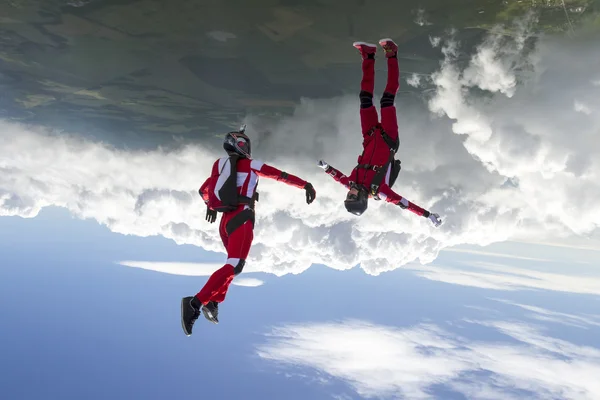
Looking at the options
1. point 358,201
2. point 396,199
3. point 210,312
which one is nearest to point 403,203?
point 396,199

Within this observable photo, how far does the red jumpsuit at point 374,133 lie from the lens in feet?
22.9

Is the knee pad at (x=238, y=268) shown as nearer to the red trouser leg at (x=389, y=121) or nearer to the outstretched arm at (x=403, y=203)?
the outstretched arm at (x=403, y=203)

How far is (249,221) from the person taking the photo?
6422mm

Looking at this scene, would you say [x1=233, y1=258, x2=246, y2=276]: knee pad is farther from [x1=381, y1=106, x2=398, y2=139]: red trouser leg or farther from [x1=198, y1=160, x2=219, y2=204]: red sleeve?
[x1=381, y1=106, x2=398, y2=139]: red trouser leg

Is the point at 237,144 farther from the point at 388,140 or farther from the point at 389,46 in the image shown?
the point at 389,46

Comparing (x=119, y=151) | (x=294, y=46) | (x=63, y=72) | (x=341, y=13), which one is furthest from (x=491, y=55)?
(x=119, y=151)

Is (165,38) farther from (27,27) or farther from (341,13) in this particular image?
(341,13)

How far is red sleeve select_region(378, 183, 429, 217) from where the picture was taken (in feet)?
24.0

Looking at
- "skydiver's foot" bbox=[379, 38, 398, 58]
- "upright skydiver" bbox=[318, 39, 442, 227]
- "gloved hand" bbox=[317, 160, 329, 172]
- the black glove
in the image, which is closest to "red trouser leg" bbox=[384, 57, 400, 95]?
"upright skydiver" bbox=[318, 39, 442, 227]

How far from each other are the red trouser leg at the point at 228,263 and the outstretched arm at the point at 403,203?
2.49m

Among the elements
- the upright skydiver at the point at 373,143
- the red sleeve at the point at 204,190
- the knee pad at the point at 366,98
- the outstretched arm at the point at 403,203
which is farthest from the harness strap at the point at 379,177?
the red sleeve at the point at 204,190

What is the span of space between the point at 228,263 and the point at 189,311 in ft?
2.77

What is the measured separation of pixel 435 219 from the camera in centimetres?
764

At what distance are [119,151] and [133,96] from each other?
13.4m
